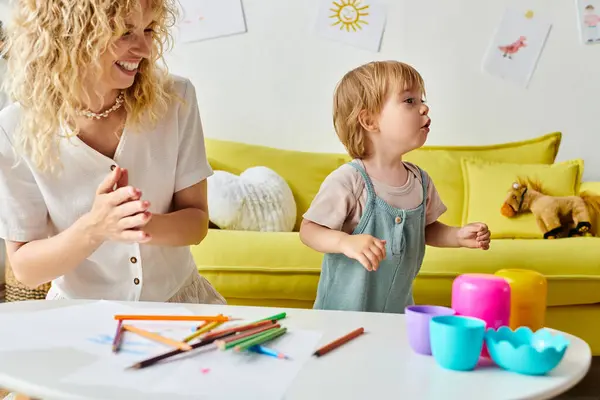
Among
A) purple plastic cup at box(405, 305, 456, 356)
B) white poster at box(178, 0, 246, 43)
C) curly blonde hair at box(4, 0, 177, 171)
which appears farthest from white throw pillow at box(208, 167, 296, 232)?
purple plastic cup at box(405, 305, 456, 356)

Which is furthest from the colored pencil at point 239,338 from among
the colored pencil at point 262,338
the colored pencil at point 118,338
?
the colored pencil at point 118,338

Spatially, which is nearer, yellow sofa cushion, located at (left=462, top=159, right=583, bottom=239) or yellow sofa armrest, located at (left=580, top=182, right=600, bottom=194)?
yellow sofa cushion, located at (left=462, top=159, right=583, bottom=239)

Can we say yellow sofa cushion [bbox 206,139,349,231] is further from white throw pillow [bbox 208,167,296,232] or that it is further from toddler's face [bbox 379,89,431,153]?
toddler's face [bbox 379,89,431,153]

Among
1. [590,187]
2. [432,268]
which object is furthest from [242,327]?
[590,187]

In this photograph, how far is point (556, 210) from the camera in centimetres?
257

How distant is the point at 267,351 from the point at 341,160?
206 cm

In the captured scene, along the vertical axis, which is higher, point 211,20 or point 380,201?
point 211,20

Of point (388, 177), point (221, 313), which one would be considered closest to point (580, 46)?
point (388, 177)

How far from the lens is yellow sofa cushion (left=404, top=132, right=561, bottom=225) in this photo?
2812 millimetres

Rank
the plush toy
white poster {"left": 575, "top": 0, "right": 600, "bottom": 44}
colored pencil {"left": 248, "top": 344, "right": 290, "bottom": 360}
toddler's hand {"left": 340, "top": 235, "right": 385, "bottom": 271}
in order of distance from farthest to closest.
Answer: white poster {"left": 575, "top": 0, "right": 600, "bottom": 44}
the plush toy
toddler's hand {"left": 340, "top": 235, "right": 385, "bottom": 271}
colored pencil {"left": 248, "top": 344, "right": 290, "bottom": 360}

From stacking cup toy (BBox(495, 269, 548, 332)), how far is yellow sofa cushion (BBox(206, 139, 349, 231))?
179 cm

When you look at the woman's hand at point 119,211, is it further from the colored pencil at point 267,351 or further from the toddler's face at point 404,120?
the toddler's face at point 404,120

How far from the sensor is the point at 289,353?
0.84 meters

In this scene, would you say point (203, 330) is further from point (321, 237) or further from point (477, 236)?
point (477, 236)
